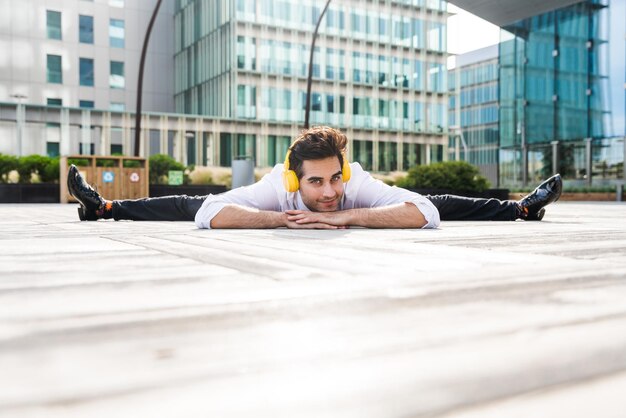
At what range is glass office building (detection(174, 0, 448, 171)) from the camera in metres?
44.6

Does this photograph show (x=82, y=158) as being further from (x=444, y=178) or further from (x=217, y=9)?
(x=217, y=9)

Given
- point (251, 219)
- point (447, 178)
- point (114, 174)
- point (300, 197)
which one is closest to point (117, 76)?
point (114, 174)

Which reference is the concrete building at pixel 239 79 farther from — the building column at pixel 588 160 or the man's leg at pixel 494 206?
the man's leg at pixel 494 206

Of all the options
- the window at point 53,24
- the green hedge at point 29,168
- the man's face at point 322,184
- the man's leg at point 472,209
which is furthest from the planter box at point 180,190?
the window at point 53,24

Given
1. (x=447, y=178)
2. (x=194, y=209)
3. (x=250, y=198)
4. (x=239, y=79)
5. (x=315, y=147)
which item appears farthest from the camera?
(x=239, y=79)

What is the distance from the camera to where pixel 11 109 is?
3962 centimetres

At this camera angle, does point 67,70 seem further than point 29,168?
Yes

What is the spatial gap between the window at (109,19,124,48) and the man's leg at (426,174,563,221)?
4410cm

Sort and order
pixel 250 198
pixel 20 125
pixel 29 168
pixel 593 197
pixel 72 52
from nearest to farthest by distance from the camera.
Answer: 1. pixel 250 198
2. pixel 29 168
3. pixel 593 197
4. pixel 20 125
5. pixel 72 52

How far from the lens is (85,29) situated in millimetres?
45531

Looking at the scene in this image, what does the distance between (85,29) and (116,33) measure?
2185 mm

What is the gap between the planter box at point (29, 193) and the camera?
82.3 ft

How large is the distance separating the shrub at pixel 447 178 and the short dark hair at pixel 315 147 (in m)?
20.2

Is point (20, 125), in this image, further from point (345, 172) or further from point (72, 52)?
point (345, 172)
